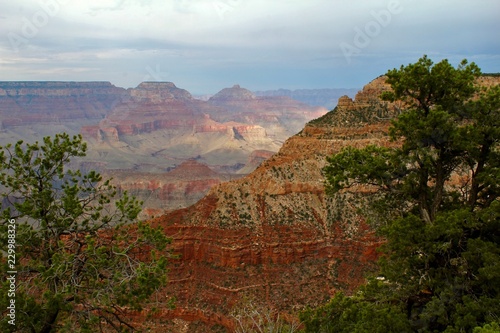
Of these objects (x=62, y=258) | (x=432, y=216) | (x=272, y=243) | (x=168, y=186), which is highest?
(x=432, y=216)

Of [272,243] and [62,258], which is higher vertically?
[62,258]

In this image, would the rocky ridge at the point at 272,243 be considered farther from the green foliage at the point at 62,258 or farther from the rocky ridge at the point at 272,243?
the green foliage at the point at 62,258

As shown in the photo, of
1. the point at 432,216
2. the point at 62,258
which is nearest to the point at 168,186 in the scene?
the point at 432,216

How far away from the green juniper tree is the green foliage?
23.1 ft

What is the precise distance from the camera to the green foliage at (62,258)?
13500 millimetres

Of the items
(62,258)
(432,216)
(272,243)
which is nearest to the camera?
(62,258)

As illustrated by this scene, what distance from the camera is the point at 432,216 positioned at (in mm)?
16391

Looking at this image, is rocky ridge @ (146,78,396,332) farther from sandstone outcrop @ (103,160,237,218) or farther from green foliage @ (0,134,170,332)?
sandstone outcrop @ (103,160,237,218)

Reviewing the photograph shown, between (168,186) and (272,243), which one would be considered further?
(168,186)

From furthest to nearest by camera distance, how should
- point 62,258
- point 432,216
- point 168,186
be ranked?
point 168,186, point 432,216, point 62,258

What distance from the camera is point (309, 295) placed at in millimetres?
41312

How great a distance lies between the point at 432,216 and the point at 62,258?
41.7 feet

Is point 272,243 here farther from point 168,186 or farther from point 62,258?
point 168,186

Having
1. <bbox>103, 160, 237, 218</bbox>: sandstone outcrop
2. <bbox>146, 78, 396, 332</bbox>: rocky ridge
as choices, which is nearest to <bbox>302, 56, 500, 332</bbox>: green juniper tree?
<bbox>146, 78, 396, 332</bbox>: rocky ridge
